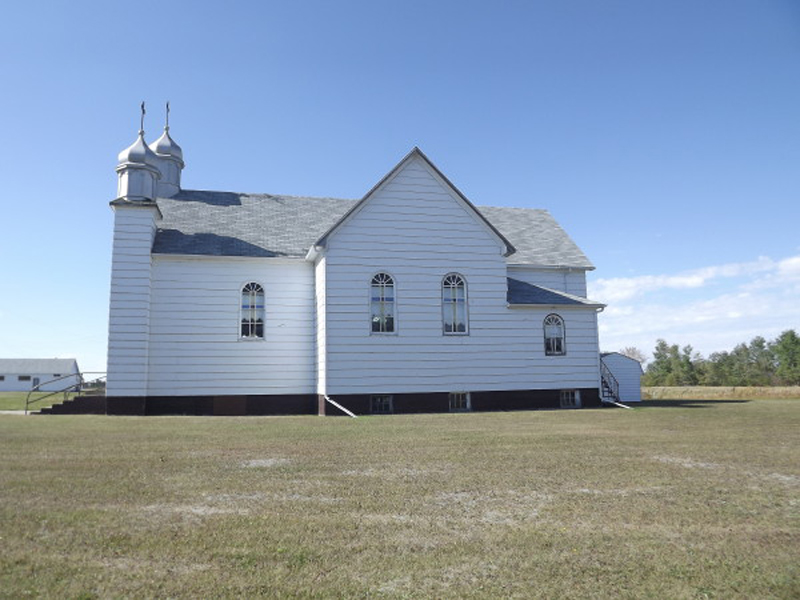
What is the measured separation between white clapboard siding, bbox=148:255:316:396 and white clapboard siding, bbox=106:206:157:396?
0.50 metres

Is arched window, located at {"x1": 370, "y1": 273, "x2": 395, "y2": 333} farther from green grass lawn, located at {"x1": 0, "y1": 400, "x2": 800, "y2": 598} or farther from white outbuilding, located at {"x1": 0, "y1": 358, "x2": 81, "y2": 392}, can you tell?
white outbuilding, located at {"x1": 0, "y1": 358, "x2": 81, "y2": 392}

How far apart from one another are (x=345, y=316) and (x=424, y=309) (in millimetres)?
3243

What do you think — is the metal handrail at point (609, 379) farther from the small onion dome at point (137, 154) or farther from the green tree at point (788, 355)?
the green tree at point (788, 355)

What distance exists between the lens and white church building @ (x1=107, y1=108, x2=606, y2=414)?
23.4 m

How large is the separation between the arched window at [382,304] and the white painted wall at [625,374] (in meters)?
12.5

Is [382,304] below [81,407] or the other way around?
the other way around

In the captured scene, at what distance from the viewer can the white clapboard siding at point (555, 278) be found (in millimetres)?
28219

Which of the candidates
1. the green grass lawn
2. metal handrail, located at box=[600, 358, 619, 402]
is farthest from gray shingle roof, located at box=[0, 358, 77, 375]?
the green grass lawn

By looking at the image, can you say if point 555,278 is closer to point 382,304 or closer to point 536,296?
point 536,296

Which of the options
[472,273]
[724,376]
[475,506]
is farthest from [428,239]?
[724,376]

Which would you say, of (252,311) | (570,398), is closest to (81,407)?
(252,311)

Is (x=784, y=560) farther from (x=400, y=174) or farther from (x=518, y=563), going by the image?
(x=400, y=174)

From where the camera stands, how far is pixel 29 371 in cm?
9444

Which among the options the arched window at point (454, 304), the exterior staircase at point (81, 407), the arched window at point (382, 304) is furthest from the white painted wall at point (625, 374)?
the exterior staircase at point (81, 407)
